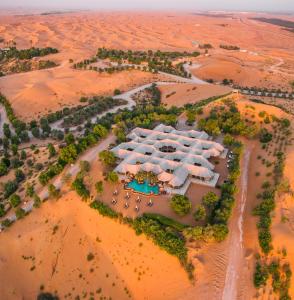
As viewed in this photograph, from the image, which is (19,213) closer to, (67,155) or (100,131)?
(67,155)

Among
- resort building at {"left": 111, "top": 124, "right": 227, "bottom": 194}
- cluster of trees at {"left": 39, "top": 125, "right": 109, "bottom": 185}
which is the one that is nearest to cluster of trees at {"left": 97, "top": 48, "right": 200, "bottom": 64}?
resort building at {"left": 111, "top": 124, "right": 227, "bottom": 194}

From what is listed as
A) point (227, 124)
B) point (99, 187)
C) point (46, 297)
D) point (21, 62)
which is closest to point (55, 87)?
point (21, 62)

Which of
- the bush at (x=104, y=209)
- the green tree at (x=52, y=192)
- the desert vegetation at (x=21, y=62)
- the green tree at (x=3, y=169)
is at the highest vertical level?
the bush at (x=104, y=209)

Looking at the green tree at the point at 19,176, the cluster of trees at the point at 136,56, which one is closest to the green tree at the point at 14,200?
the green tree at the point at 19,176

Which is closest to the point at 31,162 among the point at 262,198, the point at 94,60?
the point at 262,198

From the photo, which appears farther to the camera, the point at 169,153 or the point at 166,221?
the point at 169,153

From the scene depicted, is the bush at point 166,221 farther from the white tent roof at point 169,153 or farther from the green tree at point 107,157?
the green tree at point 107,157

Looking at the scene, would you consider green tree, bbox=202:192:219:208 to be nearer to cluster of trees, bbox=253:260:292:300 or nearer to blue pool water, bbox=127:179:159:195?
blue pool water, bbox=127:179:159:195
